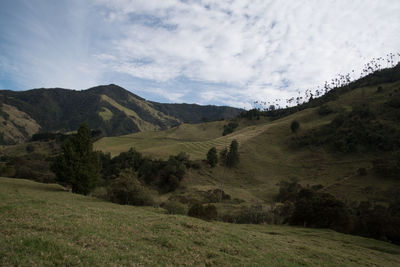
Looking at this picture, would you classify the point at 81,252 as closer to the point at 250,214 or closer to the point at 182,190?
the point at 250,214

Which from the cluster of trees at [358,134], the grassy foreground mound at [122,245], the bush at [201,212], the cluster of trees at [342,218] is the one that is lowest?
the cluster of trees at [342,218]

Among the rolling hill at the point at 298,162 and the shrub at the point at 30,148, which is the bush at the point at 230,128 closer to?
the rolling hill at the point at 298,162

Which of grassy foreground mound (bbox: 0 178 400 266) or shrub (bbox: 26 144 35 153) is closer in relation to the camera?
grassy foreground mound (bbox: 0 178 400 266)

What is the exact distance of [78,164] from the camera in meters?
39.8

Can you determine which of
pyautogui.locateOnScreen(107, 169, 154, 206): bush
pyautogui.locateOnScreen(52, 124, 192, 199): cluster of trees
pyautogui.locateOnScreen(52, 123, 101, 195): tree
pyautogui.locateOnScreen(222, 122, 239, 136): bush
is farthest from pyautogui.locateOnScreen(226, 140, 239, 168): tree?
pyautogui.locateOnScreen(222, 122, 239, 136): bush

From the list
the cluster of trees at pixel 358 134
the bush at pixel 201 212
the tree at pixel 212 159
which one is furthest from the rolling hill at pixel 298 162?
the bush at pixel 201 212

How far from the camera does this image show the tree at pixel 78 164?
39.2m

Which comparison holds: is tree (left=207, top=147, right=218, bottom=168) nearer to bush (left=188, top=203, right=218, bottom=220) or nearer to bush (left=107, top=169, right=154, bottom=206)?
bush (left=107, top=169, right=154, bottom=206)

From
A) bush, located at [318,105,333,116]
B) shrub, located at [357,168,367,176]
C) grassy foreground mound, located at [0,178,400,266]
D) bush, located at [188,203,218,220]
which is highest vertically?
bush, located at [318,105,333,116]

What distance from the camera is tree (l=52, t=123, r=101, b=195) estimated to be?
39219mm

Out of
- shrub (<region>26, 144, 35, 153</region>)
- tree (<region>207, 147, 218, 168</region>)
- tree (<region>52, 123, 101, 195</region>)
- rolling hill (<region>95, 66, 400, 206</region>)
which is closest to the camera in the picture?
tree (<region>52, 123, 101, 195</region>)

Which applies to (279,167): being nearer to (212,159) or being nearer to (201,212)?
(212,159)

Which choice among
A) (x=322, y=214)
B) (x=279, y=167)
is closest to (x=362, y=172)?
(x=279, y=167)

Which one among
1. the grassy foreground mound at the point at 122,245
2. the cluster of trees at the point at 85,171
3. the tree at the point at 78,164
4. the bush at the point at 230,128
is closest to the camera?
the grassy foreground mound at the point at 122,245
